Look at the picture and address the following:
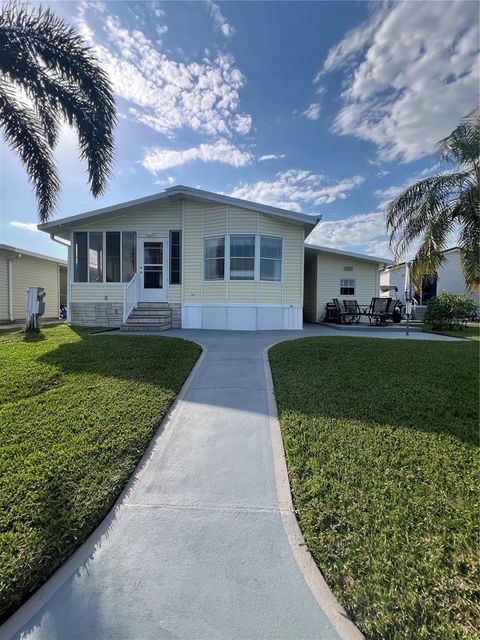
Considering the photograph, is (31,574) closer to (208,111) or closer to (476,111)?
(208,111)

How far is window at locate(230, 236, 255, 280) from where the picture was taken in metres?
10.7

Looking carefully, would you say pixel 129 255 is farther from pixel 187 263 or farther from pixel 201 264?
pixel 201 264

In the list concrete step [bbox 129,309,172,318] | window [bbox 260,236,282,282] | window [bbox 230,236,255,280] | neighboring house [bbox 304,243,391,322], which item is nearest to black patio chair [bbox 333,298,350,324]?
neighboring house [bbox 304,243,391,322]

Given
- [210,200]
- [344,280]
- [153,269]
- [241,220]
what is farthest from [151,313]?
[344,280]

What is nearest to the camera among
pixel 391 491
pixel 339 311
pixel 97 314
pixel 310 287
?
pixel 391 491

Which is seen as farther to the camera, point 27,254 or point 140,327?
point 27,254

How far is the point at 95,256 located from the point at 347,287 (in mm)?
11558

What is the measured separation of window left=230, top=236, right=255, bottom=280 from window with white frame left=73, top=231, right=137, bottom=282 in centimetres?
384

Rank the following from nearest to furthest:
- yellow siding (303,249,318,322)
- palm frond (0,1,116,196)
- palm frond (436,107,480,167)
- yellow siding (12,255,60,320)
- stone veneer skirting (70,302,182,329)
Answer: palm frond (0,1,116,196) → palm frond (436,107,480,167) → stone veneer skirting (70,302,182,329) → yellow siding (303,249,318,322) → yellow siding (12,255,60,320)

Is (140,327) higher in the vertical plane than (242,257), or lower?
lower

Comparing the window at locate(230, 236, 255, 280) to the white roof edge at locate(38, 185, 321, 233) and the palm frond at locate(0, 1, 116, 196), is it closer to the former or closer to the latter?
the white roof edge at locate(38, 185, 321, 233)

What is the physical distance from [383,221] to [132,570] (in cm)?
1299

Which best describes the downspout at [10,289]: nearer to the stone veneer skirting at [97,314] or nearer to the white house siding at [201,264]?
the stone veneer skirting at [97,314]

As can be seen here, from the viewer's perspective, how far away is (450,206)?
10.6 meters
